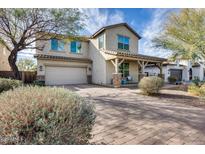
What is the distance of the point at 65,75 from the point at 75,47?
3.38 m

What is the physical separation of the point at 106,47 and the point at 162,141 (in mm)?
13102

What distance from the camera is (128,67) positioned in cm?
1697

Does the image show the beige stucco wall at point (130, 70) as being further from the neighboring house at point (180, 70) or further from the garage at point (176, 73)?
the garage at point (176, 73)

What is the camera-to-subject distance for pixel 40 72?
14.5 m

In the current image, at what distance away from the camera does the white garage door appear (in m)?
15.3

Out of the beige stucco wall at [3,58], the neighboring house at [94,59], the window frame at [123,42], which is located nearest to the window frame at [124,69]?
the neighboring house at [94,59]

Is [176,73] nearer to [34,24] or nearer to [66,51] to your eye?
[66,51]

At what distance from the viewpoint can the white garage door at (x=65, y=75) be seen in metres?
15.3

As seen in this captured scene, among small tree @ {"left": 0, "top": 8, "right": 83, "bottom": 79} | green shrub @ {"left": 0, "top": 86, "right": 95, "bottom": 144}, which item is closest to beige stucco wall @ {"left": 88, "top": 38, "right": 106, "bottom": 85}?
small tree @ {"left": 0, "top": 8, "right": 83, "bottom": 79}

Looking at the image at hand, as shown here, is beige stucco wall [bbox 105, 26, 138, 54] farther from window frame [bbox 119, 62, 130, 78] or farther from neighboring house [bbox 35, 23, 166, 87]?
window frame [bbox 119, 62, 130, 78]

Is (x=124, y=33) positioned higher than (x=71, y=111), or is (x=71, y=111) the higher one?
(x=124, y=33)

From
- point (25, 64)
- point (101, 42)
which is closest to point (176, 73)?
point (101, 42)
